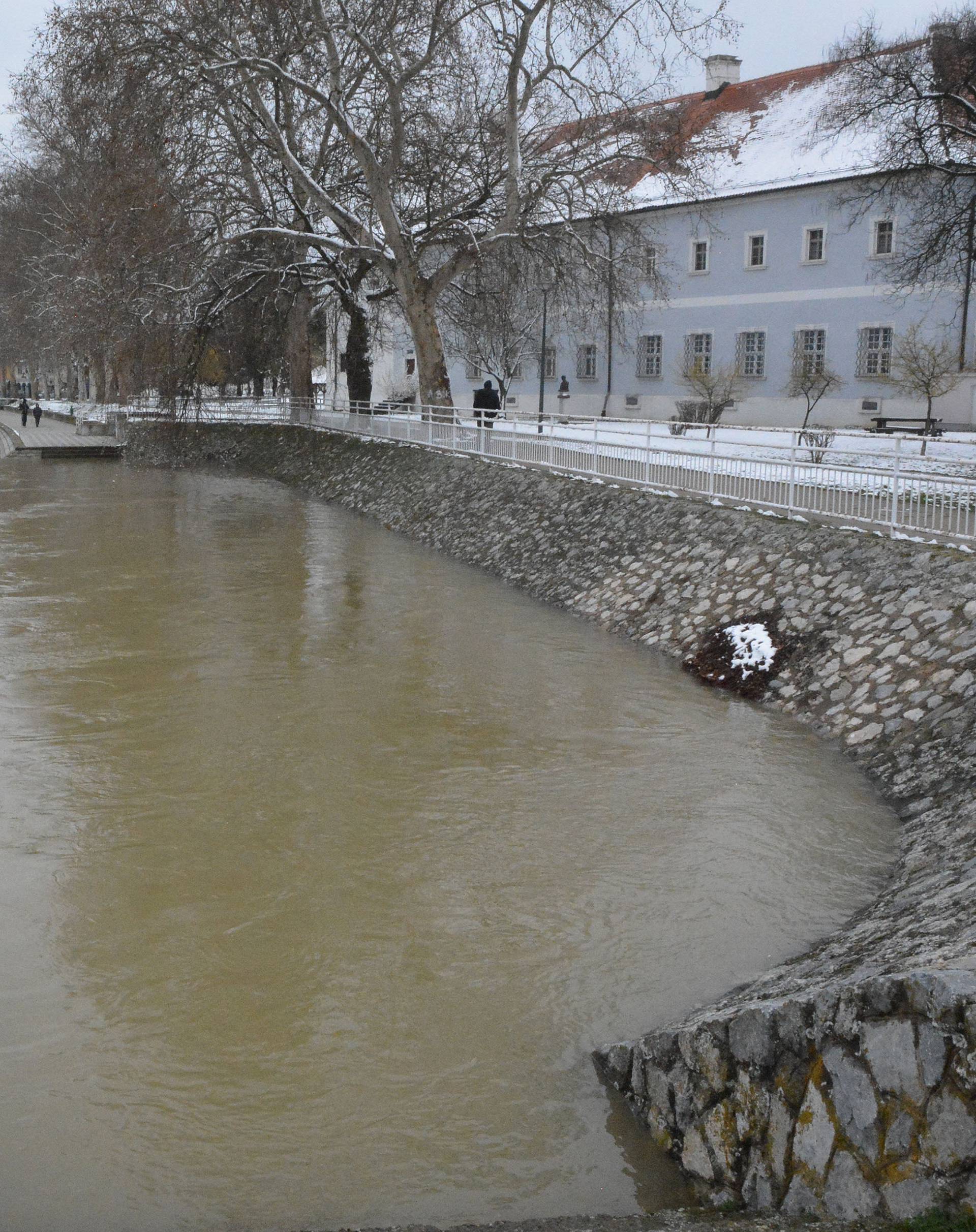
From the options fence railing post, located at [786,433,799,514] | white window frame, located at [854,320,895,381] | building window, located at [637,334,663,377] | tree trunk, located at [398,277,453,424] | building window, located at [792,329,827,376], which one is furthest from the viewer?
building window, located at [637,334,663,377]

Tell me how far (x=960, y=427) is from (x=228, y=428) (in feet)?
77.9

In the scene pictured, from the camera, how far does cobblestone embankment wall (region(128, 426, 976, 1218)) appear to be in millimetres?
4250

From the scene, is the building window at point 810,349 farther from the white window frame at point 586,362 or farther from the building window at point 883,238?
the white window frame at point 586,362

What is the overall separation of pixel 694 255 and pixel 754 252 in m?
2.78

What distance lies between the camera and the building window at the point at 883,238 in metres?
38.5

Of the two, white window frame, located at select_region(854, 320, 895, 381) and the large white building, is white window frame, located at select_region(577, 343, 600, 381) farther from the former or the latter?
white window frame, located at select_region(854, 320, 895, 381)

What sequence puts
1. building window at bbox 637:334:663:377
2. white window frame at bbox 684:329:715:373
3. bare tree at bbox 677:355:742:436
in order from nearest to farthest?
1. bare tree at bbox 677:355:742:436
2. white window frame at bbox 684:329:715:373
3. building window at bbox 637:334:663:377

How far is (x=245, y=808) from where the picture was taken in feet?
30.8

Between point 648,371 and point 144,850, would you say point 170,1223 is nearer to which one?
point 144,850

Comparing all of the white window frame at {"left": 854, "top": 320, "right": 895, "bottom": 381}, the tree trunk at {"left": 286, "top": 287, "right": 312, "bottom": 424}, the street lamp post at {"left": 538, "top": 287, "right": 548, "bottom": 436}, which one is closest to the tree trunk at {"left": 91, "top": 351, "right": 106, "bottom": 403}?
the tree trunk at {"left": 286, "top": 287, "right": 312, "bottom": 424}

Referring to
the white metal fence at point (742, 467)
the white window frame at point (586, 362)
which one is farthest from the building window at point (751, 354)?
the white metal fence at point (742, 467)

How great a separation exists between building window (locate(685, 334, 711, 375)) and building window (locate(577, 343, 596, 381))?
4.86 metres

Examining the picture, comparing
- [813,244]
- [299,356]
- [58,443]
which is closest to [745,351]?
[813,244]

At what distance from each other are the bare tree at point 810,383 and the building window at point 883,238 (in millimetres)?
3808
